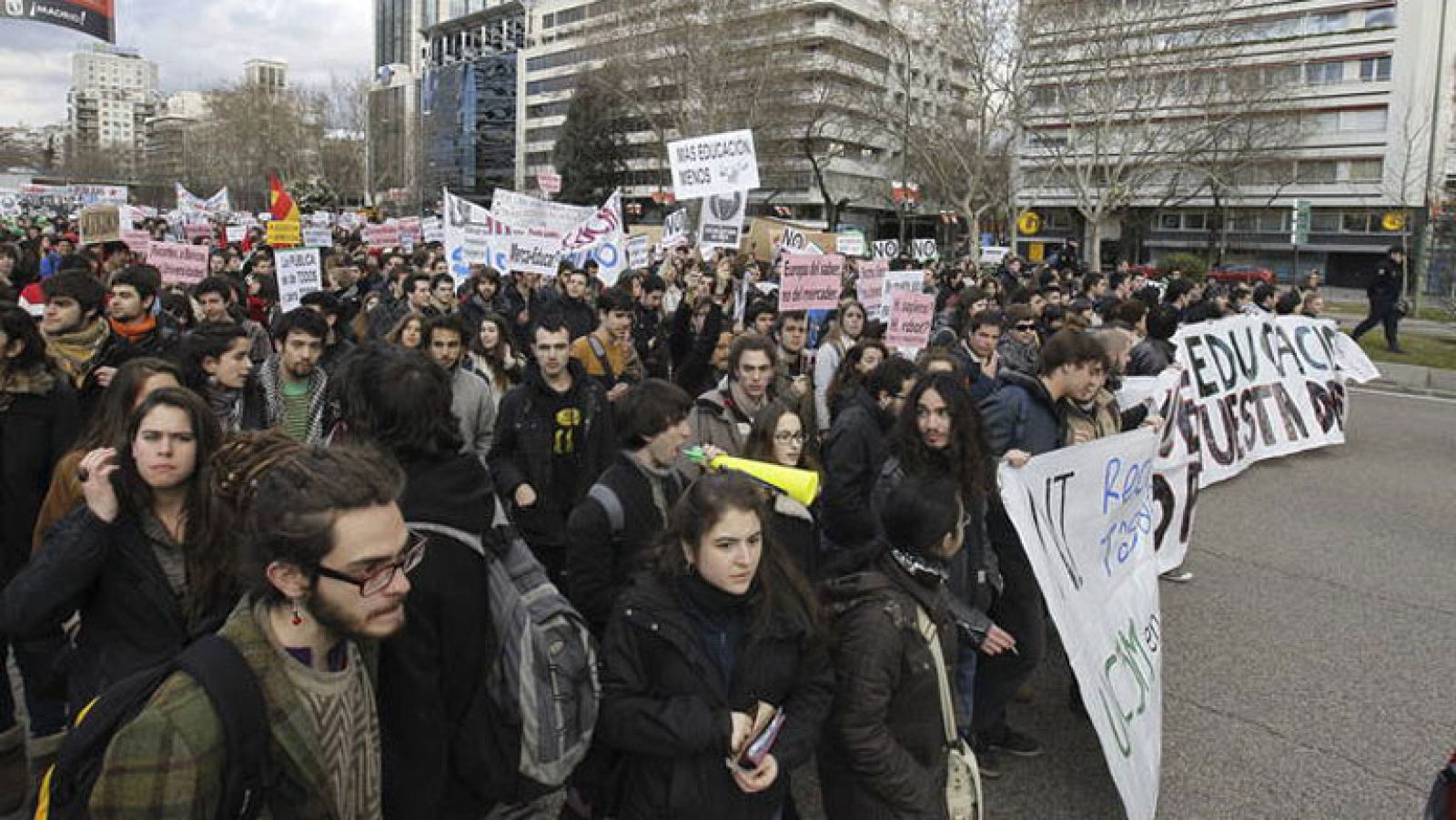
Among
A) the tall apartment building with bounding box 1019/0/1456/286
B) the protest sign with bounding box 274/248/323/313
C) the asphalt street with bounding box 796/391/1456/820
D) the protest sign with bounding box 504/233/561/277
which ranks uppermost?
the tall apartment building with bounding box 1019/0/1456/286

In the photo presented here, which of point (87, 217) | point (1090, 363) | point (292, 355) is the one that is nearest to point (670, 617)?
point (1090, 363)

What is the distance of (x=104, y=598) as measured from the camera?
2.41 metres

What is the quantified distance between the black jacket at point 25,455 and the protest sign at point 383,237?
609 inches

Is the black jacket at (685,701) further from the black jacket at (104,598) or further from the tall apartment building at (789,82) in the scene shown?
the tall apartment building at (789,82)

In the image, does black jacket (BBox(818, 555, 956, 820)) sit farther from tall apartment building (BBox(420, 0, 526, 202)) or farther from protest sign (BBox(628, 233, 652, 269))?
tall apartment building (BBox(420, 0, 526, 202))

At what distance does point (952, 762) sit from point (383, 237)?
18.7 m

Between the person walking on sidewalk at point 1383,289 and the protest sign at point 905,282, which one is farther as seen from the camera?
the person walking on sidewalk at point 1383,289

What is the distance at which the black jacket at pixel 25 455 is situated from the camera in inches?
144

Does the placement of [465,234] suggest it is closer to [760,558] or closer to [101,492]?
[101,492]

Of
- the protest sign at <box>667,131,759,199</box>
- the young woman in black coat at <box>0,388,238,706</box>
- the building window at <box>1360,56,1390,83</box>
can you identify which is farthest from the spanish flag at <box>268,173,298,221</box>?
the building window at <box>1360,56,1390,83</box>

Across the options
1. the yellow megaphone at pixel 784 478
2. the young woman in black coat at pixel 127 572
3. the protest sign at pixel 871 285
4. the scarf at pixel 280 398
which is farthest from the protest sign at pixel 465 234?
the young woman in black coat at pixel 127 572

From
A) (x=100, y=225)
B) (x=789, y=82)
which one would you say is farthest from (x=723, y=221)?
(x=789, y=82)

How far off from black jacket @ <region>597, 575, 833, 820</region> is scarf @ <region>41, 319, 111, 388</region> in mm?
3283

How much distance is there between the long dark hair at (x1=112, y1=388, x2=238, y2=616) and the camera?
2.33m
